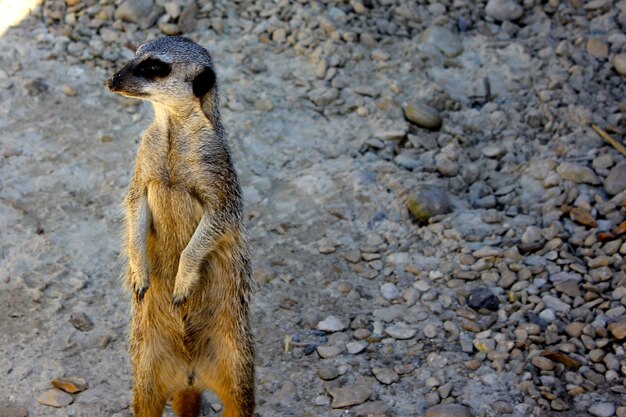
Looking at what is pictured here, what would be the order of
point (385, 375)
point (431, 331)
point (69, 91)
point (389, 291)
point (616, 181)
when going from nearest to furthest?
point (385, 375)
point (431, 331)
point (389, 291)
point (616, 181)
point (69, 91)

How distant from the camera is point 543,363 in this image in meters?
4.11

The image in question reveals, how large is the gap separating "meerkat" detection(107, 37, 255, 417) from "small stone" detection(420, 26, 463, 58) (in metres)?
2.49

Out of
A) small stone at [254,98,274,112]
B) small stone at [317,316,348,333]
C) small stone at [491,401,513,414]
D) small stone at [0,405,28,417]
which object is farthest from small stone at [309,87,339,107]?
small stone at [0,405,28,417]

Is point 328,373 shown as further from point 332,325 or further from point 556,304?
point 556,304

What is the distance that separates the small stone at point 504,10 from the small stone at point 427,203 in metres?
1.62

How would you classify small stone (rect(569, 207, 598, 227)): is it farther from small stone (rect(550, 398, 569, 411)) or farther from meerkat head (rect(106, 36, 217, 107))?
meerkat head (rect(106, 36, 217, 107))

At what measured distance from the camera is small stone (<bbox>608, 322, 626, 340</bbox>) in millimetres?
4164

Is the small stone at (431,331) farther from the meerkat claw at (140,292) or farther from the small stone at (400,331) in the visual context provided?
the meerkat claw at (140,292)

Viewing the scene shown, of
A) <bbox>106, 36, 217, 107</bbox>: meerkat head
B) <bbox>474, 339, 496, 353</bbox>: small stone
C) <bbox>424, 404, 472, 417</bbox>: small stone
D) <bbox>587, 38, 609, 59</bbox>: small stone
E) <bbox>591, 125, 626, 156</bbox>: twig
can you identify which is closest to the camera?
<bbox>106, 36, 217, 107</bbox>: meerkat head

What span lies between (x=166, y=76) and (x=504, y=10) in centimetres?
313

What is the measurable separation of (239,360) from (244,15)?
2.84 meters

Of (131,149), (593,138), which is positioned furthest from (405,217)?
(131,149)

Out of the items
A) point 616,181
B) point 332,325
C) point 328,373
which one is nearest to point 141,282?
point 328,373

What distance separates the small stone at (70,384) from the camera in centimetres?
399
